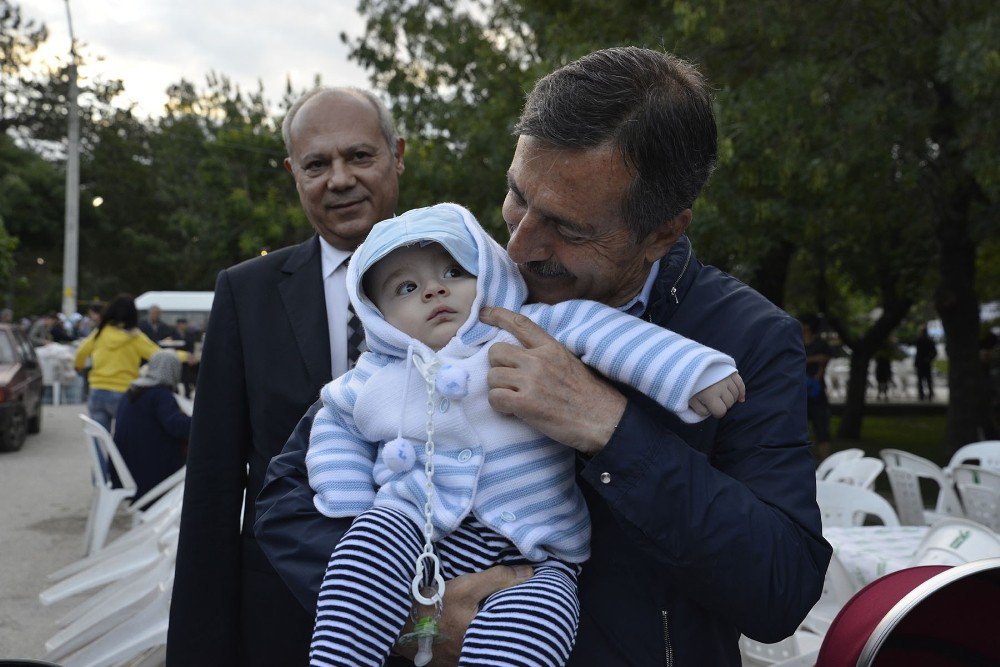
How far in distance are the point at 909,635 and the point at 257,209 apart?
31.9m

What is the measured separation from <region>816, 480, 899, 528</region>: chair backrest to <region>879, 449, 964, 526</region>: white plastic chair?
109cm

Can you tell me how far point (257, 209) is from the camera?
3200 centimetres

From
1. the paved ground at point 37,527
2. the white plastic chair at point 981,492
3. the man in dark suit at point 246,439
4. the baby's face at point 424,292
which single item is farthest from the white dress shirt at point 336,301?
the white plastic chair at point 981,492

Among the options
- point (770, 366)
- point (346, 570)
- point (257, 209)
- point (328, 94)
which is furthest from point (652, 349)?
point (257, 209)

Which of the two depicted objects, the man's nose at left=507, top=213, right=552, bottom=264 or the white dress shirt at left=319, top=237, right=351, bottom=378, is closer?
the man's nose at left=507, top=213, right=552, bottom=264

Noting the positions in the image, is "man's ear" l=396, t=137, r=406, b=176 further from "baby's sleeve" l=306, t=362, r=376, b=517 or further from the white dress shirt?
"baby's sleeve" l=306, t=362, r=376, b=517

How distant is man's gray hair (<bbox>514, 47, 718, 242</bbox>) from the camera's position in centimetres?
169

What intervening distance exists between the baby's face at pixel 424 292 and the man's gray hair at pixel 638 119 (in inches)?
12.8

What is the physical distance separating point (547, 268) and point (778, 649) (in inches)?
125

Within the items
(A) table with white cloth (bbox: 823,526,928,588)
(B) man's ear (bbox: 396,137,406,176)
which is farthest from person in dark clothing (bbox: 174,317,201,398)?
(B) man's ear (bbox: 396,137,406,176)

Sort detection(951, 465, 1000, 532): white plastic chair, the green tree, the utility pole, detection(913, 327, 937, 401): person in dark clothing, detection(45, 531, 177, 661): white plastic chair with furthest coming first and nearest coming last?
detection(913, 327, 937, 401): person in dark clothing, the utility pole, the green tree, detection(951, 465, 1000, 532): white plastic chair, detection(45, 531, 177, 661): white plastic chair

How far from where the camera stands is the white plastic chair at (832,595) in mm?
4637

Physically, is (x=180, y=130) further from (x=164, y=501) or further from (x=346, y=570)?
(x=346, y=570)

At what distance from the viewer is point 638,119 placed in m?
1.69
